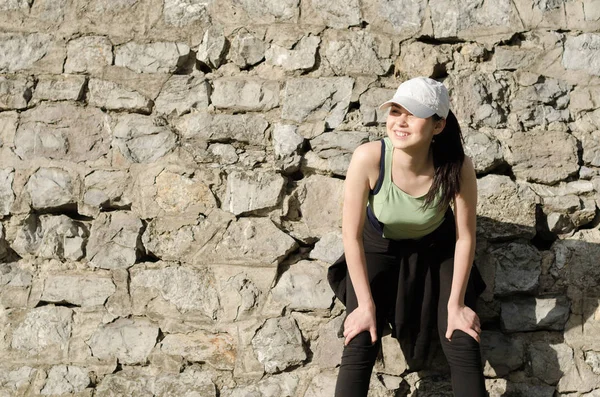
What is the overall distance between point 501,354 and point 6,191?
219cm

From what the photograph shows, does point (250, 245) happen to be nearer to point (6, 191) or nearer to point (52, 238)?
point (52, 238)

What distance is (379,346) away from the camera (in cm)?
299

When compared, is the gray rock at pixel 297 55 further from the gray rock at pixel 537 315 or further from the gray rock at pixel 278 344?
the gray rock at pixel 537 315

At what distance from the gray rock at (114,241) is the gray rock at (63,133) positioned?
0.29m

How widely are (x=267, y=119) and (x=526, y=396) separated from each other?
1529mm

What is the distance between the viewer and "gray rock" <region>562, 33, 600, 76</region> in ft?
10.6

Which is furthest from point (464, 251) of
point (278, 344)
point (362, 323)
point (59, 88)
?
point (59, 88)

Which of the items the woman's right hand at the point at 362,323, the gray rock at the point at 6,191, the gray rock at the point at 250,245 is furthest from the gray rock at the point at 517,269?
the gray rock at the point at 6,191

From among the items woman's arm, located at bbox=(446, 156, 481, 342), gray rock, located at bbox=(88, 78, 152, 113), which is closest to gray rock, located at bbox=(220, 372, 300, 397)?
woman's arm, located at bbox=(446, 156, 481, 342)

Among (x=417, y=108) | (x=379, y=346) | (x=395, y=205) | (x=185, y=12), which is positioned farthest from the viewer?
(x=185, y=12)

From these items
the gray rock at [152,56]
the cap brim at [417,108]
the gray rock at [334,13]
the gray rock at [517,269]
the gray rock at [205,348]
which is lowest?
the gray rock at [205,348]

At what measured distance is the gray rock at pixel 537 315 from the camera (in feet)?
10.3

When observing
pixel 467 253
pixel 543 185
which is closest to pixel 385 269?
pixel 467 253

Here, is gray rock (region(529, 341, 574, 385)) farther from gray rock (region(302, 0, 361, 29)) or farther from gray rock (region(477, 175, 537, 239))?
gray rock (region(302, 0, 361, 29))
